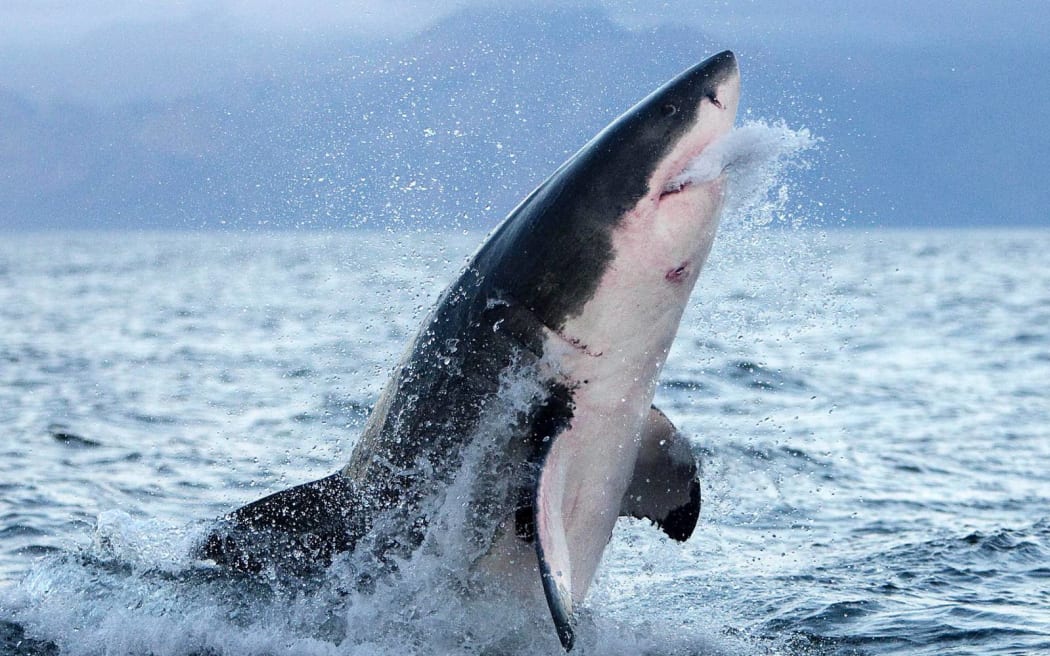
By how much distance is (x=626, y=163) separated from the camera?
689 cm

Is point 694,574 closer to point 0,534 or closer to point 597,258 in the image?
point 597,258

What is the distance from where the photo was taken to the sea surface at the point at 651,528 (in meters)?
7.74

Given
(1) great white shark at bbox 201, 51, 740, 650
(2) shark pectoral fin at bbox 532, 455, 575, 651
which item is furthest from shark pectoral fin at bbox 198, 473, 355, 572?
(2) shark pectoral fin at bbox 532, 455, 575, 651

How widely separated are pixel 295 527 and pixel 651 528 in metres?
4.54

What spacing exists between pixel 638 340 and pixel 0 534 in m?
6.76

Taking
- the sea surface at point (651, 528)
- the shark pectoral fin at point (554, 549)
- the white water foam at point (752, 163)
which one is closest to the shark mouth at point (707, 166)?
the white water foam at point (752, 163)

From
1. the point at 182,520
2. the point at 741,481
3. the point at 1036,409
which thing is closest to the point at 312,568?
the point at 182,520

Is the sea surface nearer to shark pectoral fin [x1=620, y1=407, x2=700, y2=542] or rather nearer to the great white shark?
the great white shark

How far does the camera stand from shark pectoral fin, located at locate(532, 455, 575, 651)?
6270mm

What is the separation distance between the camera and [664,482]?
8125 mm

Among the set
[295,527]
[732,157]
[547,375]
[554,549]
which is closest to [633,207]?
[732,157]

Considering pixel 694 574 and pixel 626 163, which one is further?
pixel 694 574

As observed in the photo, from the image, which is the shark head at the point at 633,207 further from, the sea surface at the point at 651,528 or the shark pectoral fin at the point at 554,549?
the shark pectoral fin at the point at 554,549

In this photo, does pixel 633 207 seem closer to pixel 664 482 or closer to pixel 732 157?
pixel 732 157
